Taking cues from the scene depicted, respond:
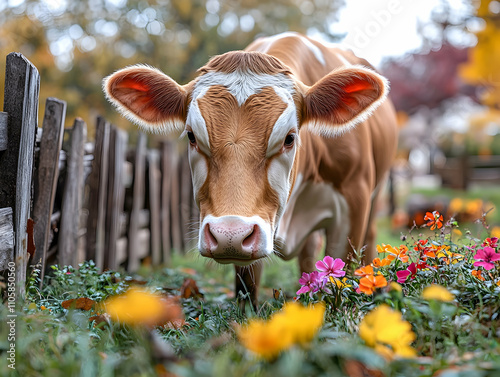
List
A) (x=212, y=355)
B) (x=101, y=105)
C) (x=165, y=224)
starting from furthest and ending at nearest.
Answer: (x=101, y=105), (x=165, y=224), (x=212, y=355)

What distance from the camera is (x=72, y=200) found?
3424mm

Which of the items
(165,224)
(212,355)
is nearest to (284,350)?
(212,355)

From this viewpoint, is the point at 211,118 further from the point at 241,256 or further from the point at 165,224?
the point at 165,224

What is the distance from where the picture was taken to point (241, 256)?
2059 millimetres

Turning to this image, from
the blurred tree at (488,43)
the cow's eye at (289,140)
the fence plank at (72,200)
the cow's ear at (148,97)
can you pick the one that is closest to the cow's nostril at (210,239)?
the cow's eye at (289,140)

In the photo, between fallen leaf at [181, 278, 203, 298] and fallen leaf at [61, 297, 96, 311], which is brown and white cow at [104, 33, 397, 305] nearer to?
fallen leaf at [181, 278, 203, 298]

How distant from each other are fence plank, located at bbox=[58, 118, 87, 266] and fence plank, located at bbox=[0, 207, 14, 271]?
1025mm

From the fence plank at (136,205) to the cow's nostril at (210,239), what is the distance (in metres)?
3.34

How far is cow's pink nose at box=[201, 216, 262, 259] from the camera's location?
2.04 m

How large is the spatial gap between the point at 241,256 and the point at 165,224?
4.66m

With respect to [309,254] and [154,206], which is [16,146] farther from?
[154,206]

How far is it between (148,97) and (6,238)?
1.16 m

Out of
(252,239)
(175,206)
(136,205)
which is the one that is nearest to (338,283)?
(252,239)

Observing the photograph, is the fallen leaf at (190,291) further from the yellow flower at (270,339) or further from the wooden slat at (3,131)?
the yellow flower at (270,339)
